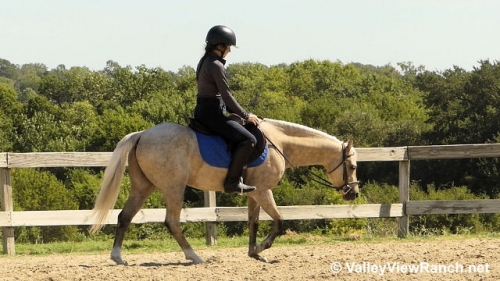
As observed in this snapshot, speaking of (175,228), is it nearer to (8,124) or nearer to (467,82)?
(467,82)

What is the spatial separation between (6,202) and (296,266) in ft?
14.9

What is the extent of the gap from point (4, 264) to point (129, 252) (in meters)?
1.85

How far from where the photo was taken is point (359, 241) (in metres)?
11.4

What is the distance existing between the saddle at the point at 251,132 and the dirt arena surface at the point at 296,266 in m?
1.12

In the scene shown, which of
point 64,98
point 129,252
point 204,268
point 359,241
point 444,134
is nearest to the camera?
point 204,268

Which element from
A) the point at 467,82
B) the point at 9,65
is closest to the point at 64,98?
the point at 467,82

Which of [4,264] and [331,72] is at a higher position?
[331,72]

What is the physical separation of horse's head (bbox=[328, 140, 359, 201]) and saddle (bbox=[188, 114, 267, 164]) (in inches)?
A: 46.4

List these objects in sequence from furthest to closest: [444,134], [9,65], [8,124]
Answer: [9,65], [8,124], [444,134]

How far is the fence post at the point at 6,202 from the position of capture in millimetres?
10836

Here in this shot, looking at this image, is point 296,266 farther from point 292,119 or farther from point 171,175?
point 292,119

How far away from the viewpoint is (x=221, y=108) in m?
8.73

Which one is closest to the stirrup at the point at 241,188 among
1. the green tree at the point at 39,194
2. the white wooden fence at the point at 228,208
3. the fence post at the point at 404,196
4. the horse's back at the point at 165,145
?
the horse's back at the point at 165,145

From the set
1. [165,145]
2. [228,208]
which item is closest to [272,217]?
[165,145]
